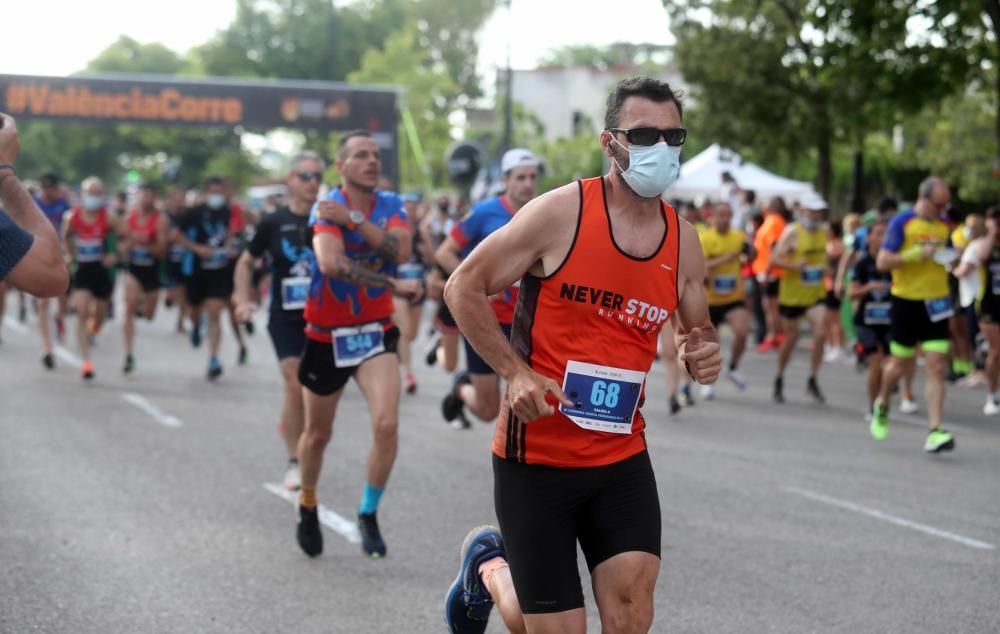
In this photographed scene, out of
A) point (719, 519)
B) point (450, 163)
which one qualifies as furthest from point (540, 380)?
point (450, 163)

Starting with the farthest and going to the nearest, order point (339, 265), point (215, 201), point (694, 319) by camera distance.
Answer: point (215, 201), point (339, 265), point (694, 319)

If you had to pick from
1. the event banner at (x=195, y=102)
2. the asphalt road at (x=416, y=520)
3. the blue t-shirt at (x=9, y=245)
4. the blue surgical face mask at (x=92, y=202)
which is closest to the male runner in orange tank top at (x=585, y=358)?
the blue t-shirt at (x=9, y=245)

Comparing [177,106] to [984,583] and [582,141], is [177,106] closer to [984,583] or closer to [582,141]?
[582,141]

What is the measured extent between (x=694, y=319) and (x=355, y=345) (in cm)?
271

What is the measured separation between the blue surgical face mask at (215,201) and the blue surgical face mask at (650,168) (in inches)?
465

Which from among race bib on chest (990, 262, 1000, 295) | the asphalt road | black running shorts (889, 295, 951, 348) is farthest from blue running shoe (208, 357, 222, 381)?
race bib on chest (990, 262, 1000, 295)

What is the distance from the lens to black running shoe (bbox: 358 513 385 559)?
6.64 m

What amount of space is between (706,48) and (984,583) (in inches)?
812

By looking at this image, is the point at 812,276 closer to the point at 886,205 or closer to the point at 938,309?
the point at 886,205

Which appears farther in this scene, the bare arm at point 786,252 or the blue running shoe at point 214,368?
the blue running shoe at point 214,368

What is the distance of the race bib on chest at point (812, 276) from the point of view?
13.8 metres

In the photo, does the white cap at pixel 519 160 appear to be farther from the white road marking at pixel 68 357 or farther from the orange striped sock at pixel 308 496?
the white road marking at pixel 68 357

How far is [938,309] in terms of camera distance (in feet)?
33.5

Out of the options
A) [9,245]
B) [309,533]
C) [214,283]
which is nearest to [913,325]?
[309,533]
